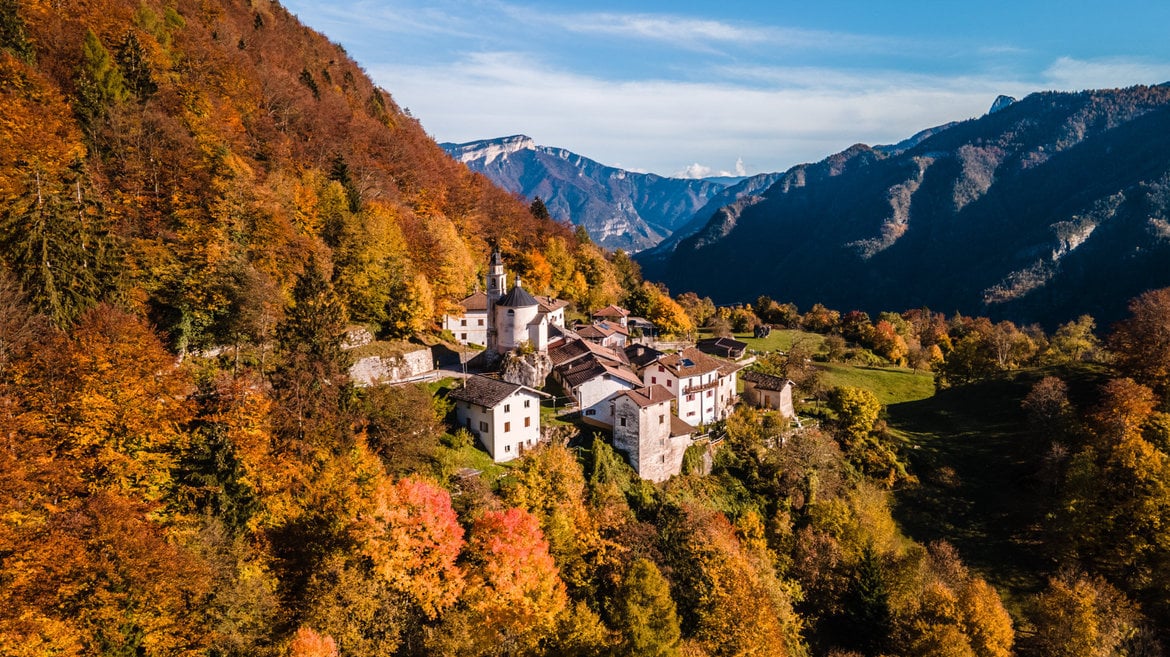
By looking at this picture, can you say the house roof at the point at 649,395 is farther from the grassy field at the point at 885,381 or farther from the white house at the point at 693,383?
the grassy field at the point at 885,381

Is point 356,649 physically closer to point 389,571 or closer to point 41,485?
point 389,571

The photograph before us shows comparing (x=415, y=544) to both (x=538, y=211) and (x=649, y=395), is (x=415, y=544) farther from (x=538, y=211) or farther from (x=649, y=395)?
(x=538, y=211)

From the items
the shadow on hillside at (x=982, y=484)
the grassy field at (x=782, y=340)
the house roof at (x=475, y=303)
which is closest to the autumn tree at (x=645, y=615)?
the shadow on hillside at (x=982, y=484)

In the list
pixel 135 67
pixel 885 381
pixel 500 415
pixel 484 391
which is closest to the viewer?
pixel 500 415

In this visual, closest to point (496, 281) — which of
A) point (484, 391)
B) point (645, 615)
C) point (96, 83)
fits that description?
point (484, 391)

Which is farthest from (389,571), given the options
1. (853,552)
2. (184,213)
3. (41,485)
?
(853,552)

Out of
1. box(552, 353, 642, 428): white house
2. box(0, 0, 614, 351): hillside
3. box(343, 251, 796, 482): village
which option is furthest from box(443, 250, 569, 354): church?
box(552, 353, 642, 428): white house
